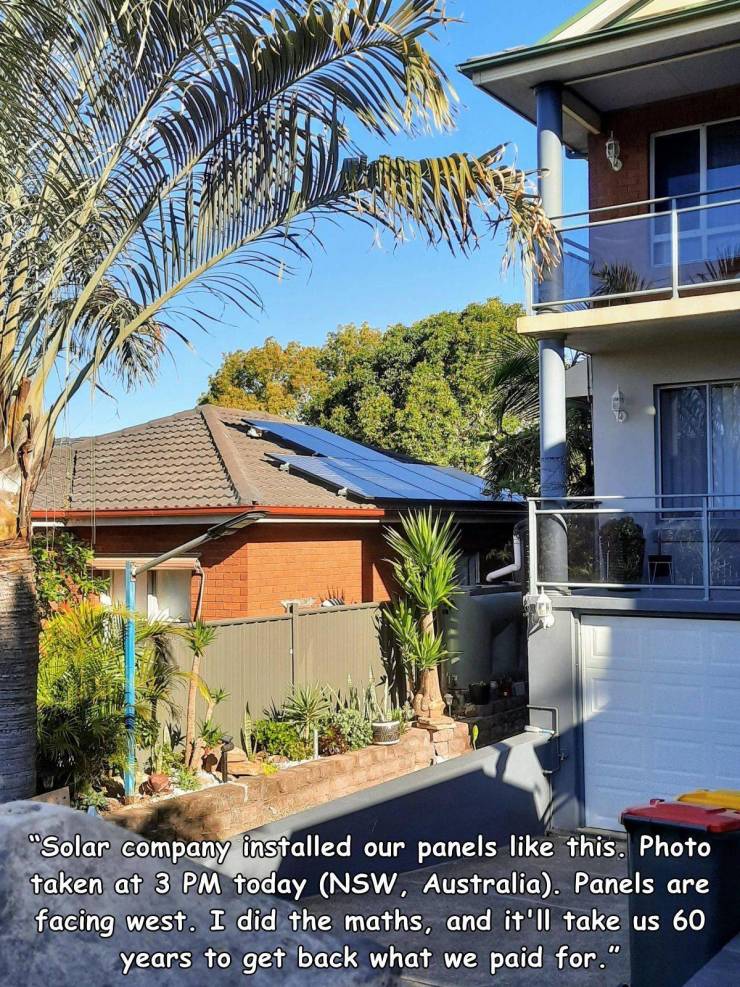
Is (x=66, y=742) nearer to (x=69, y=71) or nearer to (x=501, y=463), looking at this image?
(x=69, y=71)

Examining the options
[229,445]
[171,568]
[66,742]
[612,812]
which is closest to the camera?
[66,742]

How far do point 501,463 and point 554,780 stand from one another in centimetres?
769

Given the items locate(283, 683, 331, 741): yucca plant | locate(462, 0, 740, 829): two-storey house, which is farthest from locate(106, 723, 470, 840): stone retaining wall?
locate(462, 0, 740, 829): two-storey house

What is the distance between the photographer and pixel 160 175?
7.38m

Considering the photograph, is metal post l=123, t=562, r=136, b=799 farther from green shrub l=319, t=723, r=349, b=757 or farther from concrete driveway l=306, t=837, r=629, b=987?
green shrub l=319, t=723, r=349, b=757

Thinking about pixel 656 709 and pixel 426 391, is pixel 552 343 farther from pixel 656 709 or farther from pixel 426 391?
pixel 426 391

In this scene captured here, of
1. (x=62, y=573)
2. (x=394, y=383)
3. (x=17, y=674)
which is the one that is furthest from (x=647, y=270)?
(x=394, y=383)

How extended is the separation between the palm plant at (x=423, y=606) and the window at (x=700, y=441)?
10.5ft

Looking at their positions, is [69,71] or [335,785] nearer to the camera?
[69,71]

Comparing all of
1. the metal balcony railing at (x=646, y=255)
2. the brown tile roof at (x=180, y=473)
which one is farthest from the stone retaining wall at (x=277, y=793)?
the metal balcony railing at (x=646, y=255)

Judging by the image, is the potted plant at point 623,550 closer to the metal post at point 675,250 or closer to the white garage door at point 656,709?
the white garage door at point 656,709

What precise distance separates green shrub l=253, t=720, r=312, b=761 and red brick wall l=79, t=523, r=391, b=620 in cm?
184

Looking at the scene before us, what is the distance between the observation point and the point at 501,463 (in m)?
18.4

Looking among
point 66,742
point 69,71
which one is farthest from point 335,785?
point 69,71
